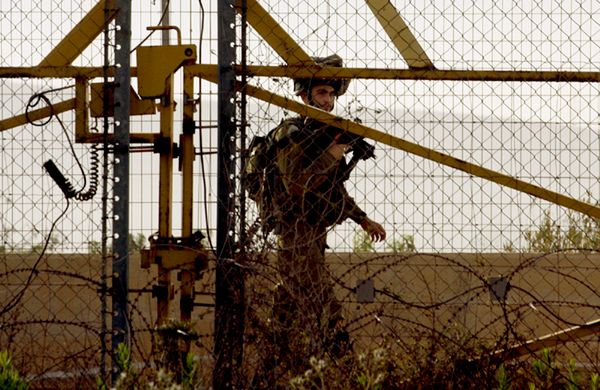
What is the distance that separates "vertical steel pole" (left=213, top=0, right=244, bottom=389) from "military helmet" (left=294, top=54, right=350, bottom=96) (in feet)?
1.49

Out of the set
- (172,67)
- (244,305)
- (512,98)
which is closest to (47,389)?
(244,305)

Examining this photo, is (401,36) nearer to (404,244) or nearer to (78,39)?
(404,244)

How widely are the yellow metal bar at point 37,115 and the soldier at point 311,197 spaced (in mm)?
1110

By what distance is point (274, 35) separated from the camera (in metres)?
8.45

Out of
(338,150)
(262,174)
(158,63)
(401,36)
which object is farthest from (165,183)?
(401,36)

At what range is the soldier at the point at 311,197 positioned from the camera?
7.96m

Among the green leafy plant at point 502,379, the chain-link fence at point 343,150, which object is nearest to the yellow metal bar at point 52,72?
the chain-link fence at point 343,150

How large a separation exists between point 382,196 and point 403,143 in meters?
0.32

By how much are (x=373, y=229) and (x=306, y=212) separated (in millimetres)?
541

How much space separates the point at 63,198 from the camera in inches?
344

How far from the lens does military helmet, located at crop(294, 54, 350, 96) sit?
8625mm

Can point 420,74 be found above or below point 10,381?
above

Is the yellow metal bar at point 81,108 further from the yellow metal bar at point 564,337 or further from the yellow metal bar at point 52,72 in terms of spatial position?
the yellow metal bar at point 564,337

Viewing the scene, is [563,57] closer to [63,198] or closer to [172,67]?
[172,67]
